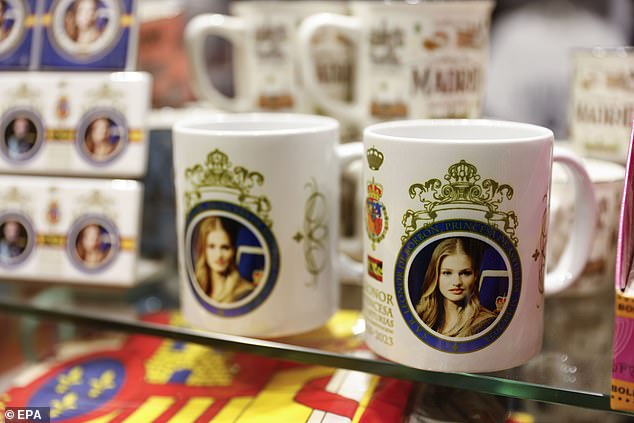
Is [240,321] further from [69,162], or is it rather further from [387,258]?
[69,162]

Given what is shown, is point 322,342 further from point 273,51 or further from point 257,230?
point 273,51

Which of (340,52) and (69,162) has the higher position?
(340,52)

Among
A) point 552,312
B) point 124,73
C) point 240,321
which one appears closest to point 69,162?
point 124,73

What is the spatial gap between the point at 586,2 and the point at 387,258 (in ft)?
1.40

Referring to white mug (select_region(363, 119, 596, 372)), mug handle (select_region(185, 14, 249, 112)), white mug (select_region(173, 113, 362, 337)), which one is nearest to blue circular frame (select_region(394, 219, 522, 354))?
white mug (select_region(363, 119, 596, 372))

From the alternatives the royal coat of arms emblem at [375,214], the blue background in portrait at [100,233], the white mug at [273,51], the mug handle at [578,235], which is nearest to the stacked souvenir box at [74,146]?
the blue background in portrait at [100,233]

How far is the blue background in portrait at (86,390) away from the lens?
596mm

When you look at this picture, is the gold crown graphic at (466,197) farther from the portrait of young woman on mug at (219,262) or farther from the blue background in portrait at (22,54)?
the blue background in portrait at (22,54)

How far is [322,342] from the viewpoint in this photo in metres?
0.63

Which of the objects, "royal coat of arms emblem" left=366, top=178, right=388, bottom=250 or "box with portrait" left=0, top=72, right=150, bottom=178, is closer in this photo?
"royal coat of arms emblem" left=366, top=178, right=388, bottom=250

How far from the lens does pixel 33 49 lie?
0.71 meters

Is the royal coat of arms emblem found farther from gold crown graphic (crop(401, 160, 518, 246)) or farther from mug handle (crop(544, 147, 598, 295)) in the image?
mug handle (crop(544, 147, 598, 295))

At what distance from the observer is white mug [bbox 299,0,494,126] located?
654 millimetres

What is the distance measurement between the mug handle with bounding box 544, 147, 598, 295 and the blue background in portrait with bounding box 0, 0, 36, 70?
0.53m
